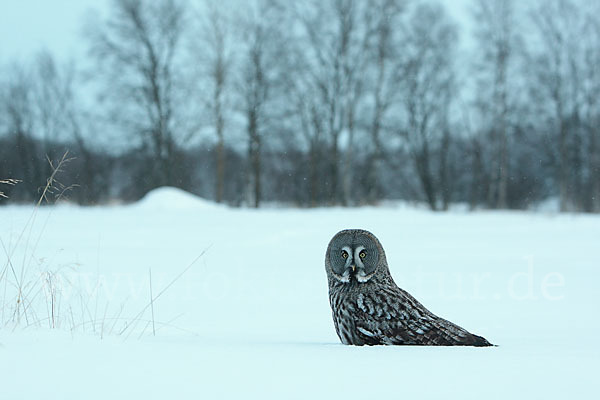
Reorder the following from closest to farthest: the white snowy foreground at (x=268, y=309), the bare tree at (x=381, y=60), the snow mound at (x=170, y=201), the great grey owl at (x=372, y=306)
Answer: the white snowy foreground at (x=268, y=309) → the great grey owl at (x=372, y=306) → the snow mound at (x=170, y=201) → the bare tree at (x=381, y=60)

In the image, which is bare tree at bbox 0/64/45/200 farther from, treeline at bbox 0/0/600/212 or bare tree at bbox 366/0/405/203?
bare tree at bbox 366/0/405/203

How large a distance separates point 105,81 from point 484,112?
11.4 metres

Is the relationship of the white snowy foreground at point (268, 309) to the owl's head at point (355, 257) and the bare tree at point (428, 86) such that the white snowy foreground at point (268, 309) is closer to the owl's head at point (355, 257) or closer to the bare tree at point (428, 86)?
the owl's head at point (355, 257)

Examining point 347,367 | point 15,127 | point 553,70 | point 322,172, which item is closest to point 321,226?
point 322,172

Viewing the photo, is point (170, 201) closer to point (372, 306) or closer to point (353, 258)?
point (353, 258)

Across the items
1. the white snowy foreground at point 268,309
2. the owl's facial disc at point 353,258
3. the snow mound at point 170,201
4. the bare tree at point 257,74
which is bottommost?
the white snowy foreground at point 268,309

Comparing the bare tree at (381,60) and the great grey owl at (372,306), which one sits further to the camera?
the bare tree at (381,60)

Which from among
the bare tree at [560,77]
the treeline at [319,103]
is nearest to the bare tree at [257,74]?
the treeline at [319,103]

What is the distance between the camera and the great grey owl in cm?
225

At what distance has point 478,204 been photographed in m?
18.9

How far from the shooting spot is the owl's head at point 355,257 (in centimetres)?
247

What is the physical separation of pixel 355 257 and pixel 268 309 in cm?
172

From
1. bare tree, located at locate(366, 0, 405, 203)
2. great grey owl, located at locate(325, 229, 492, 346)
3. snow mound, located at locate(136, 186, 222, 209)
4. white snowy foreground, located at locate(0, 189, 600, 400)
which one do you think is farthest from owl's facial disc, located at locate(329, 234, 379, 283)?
bare tree, located at locate(366, 0, 405, 203)

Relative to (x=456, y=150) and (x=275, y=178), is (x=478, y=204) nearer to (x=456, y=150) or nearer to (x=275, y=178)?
(x=456, y=150)
